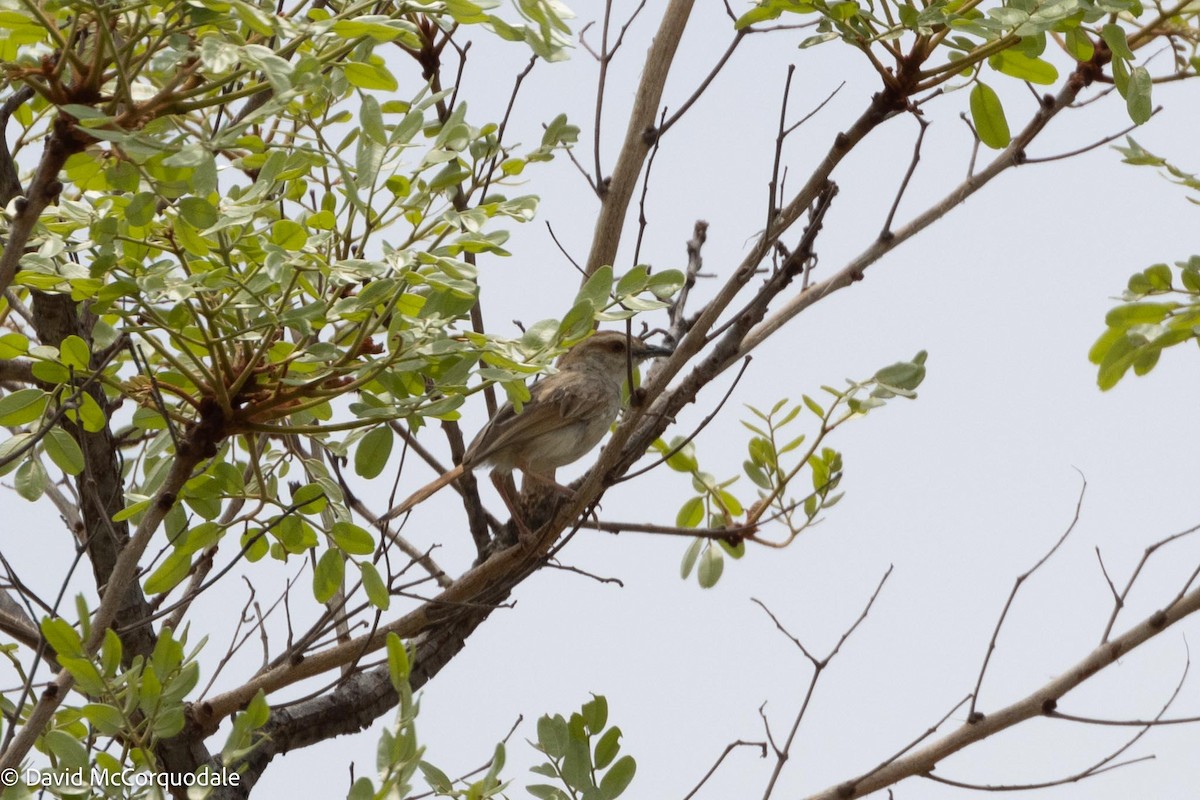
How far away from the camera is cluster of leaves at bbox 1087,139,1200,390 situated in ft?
11.6

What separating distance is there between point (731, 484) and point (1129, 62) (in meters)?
2.51

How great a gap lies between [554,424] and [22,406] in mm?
3130

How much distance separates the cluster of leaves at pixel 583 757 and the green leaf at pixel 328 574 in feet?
2.27

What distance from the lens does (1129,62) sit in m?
2.91

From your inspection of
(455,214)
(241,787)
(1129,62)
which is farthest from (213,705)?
(1129,62)

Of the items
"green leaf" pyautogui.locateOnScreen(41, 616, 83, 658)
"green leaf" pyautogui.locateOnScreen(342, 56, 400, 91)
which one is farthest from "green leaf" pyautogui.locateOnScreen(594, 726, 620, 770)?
"green leaf" pyautogui.locateOnScreen(342, 56, 400, 91)

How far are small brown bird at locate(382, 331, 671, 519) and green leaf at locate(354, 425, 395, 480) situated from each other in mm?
1869

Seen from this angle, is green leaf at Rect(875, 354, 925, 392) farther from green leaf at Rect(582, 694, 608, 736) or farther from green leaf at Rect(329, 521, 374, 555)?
green leaf at Rect(329, 521, 374, 555)

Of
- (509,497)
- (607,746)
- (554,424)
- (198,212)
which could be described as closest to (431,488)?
(509,497)

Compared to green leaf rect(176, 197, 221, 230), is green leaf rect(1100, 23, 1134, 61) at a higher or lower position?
higher

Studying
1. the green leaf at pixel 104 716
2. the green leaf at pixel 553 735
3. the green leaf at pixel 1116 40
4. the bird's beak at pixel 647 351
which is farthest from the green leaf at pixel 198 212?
the bird's beak at pixel 647 351

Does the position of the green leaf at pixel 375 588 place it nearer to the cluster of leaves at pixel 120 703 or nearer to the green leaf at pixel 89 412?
the cluster of leaves at pixel 120 703

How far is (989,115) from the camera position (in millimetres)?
3070

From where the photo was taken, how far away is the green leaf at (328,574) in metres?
3.36
